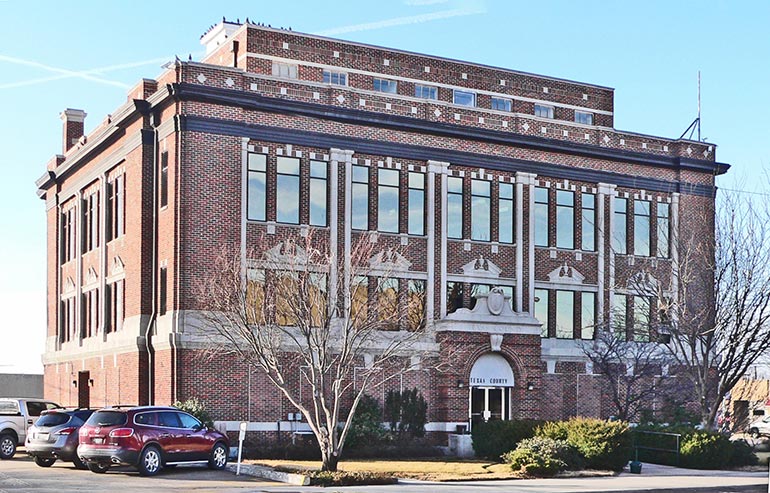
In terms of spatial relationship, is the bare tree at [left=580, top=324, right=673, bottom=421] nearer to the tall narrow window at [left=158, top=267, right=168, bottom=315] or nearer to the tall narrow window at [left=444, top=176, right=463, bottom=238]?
the tall narrow window at [left=444, top=176, right=463, bottom=238]

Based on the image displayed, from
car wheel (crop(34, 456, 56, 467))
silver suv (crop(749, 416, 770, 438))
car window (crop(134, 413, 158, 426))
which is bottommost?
silver suv (crop(749, 416, 770, 438))

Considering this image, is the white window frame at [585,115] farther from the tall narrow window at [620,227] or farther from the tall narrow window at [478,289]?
the tall narrow window at [478,289]

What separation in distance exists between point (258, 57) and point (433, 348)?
13.3 m

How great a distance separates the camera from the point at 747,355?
4053 cm

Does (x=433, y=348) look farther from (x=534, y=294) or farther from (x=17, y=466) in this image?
(x=17, y=466)

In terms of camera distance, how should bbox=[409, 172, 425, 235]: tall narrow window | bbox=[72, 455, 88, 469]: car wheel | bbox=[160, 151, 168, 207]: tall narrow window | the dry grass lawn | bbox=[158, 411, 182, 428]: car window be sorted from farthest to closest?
bbox=[409, 172, 425, 235]: tall narrow window, bbox=[160, 151, 168, 207]: tall narrow window, bbox=[72, 455, 88, 469]: car wheel, the dry grass lawn, bbox=[158, 411, 182, 428]: car window

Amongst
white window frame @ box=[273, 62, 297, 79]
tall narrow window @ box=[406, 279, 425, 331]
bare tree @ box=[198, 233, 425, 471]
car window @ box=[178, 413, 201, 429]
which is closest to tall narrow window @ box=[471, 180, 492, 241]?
tall narrow window @ box=[406, 279, 425, 331]

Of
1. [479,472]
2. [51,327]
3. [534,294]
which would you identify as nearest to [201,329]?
[479,472]

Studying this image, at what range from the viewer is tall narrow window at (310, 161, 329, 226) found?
1645 inches

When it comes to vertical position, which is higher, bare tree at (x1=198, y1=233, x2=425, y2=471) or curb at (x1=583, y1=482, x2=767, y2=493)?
bare tree at (x1=198, y1=233, x2=425, y2=471)

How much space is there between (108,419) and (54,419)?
3.74 meters

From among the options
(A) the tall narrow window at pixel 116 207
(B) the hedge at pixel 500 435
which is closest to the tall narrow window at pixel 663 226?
(B) the hedge at pixel 500 435

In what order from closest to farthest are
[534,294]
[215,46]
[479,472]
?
[479,472] → [534,294] → [215,46]

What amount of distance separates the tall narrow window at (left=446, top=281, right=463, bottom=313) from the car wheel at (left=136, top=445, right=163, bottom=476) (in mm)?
16849
